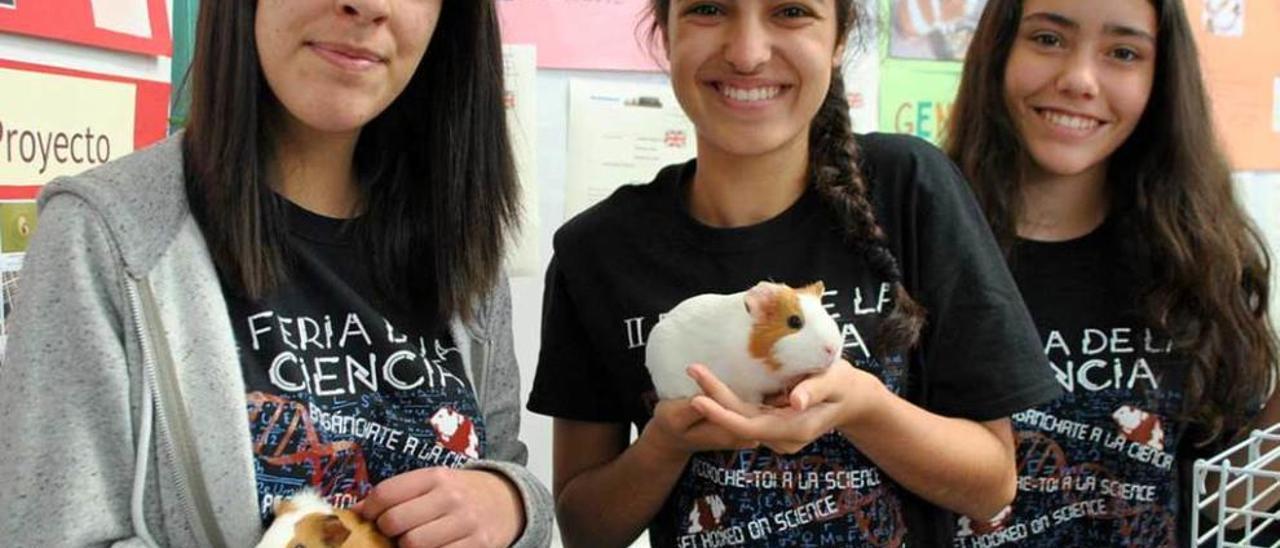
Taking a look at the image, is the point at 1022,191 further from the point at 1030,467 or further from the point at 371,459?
the point at 371,459

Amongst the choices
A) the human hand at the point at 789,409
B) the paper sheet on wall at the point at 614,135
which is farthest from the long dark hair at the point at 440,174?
the paper sheet on wall at the point at 614,135

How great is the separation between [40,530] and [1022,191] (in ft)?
2.89

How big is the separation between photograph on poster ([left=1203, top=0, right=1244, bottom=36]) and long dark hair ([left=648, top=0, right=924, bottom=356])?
1.33 meters

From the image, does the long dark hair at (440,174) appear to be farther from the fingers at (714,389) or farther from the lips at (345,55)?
the fingers at (714,389)

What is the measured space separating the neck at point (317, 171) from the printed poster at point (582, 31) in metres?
0.64

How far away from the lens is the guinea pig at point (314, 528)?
590mm

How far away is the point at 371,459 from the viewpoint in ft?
2.30

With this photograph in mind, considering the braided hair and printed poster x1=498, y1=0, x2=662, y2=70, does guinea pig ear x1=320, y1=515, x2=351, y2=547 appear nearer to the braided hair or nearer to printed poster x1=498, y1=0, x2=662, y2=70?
the braided hair

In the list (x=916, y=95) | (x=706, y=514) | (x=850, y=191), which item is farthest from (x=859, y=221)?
(x=916, y=95)

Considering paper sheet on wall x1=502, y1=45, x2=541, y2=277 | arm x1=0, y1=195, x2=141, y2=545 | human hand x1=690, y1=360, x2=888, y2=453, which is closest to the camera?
arm x1=0, y1=195, x2=141, y2=545

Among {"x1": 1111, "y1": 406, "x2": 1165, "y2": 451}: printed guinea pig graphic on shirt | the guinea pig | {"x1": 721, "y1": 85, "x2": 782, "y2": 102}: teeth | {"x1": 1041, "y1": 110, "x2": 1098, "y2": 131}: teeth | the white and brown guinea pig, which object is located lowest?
{"x1": 1111, "y1": 406, "x2": 1165, "y2": 451}: printed guinea pig graphic on shirt

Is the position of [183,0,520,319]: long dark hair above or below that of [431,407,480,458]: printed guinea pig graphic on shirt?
above

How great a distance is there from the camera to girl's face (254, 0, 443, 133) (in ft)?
2.16

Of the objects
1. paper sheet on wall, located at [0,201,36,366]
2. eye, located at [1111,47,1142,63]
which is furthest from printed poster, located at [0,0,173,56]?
eye, located at [1111,47,1142,63]
